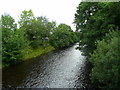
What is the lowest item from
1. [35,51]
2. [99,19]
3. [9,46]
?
[35,51]

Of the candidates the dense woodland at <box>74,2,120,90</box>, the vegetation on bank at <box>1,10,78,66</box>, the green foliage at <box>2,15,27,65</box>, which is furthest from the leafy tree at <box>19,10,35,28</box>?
the dense woodland at <box>74,2,120,90</box>

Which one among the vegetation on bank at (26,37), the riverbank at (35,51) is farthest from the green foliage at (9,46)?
the riverbank at (35,51)

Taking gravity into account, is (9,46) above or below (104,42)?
above

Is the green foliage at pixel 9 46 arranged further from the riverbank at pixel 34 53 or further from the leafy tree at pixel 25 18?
the leafy tree at pixel 25 18

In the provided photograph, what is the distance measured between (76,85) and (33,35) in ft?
98.8

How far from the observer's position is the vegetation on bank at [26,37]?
982 inches

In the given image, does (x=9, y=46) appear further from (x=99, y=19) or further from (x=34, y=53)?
(x=99, y=19)

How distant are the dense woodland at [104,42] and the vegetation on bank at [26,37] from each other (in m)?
15.8

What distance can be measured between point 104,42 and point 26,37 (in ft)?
104

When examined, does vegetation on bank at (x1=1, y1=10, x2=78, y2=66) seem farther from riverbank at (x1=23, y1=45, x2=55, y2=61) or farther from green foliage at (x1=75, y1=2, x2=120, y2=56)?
green foliage at (x1=75, y1=2, x2=120, y2=56)

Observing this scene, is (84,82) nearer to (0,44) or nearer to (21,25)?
(0,44)

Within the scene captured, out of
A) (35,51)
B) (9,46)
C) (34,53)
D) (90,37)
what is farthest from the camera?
(35,51)

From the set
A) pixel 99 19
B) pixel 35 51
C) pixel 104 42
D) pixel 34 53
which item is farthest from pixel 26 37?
pixel 104 42

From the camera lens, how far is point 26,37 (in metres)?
37.9
